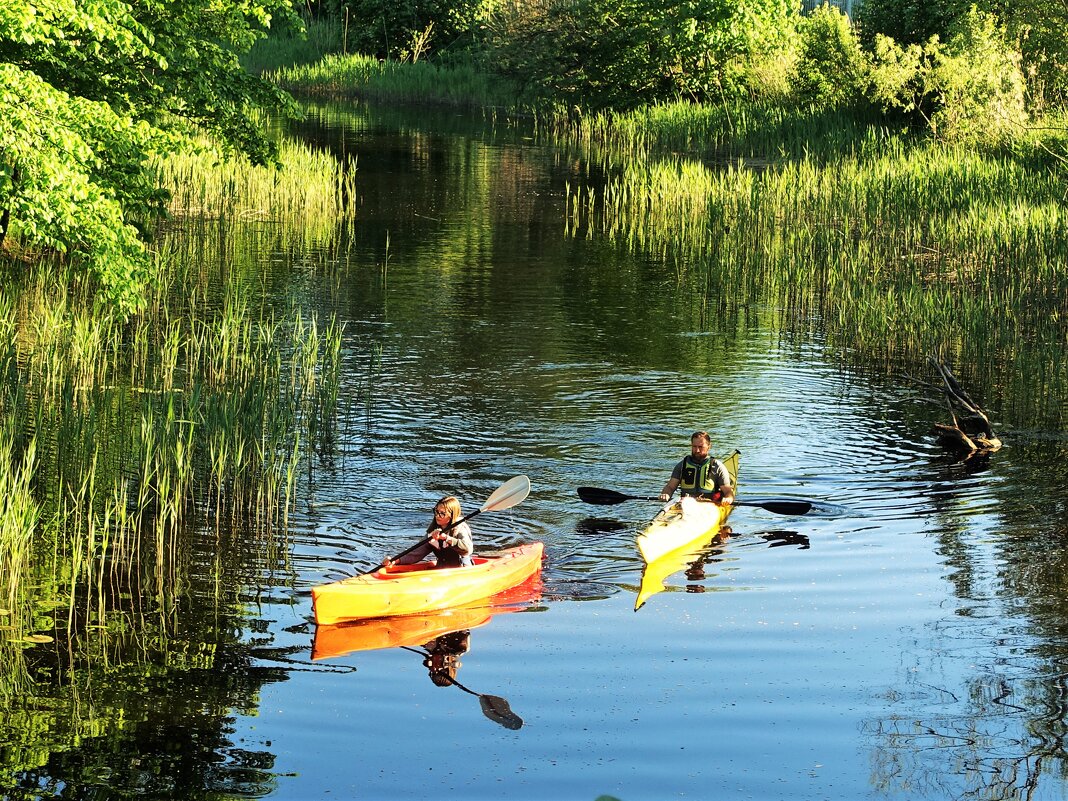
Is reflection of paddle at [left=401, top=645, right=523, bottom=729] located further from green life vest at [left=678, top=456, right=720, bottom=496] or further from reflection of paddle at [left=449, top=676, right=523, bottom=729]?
green life vest at [left=678, top=456, right=720, bottom=496]

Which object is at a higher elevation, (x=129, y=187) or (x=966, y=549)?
(x=129, y=187)

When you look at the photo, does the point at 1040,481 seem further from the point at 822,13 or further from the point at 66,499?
the point at 822,13

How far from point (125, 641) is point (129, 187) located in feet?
28.1

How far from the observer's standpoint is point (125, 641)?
8.98 meters

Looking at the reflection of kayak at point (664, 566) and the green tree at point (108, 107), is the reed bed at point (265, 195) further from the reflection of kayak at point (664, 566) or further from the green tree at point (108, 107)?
the reflection of kayak at point (664, 566)

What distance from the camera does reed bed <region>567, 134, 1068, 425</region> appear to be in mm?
17859

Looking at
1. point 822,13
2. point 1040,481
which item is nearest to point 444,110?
point 822,13

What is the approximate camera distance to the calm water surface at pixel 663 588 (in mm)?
7656

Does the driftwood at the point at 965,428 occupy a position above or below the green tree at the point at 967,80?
below

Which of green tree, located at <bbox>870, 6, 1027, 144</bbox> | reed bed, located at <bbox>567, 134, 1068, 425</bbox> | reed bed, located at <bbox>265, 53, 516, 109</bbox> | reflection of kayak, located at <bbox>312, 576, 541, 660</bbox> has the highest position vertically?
reed bed, located at <bbox>265, 53, 516, 109</bbox>

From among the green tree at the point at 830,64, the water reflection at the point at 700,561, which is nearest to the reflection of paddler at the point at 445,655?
the water reflection at the point at 700,561

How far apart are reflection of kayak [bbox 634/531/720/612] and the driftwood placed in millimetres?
3930

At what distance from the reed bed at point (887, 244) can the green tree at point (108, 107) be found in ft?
27.9

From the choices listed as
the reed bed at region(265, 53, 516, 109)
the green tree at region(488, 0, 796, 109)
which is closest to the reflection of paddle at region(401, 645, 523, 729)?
the green tree at region(488, 0, 796, 109)
